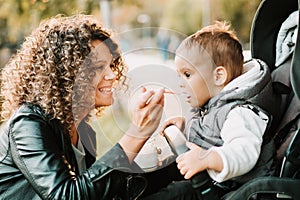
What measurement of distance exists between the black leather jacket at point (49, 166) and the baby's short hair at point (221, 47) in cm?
44

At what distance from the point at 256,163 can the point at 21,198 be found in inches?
30.9

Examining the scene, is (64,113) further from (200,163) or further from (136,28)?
(200,163)

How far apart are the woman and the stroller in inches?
14.7

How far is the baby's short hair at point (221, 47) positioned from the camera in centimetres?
201

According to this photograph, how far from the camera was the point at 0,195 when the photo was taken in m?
2.05

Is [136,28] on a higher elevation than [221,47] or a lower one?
higher

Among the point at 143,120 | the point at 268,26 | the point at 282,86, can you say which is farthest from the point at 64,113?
the point at 268,26

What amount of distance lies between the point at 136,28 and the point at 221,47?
0.96 feet

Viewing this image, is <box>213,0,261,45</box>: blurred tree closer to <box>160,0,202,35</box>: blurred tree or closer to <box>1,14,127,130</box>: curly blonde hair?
<box>160,0,202,35</box>: blurred tree


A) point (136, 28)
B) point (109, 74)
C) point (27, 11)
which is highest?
point (27, 11)

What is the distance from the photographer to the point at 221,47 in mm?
2018

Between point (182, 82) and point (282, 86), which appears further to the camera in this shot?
point (282, 86)

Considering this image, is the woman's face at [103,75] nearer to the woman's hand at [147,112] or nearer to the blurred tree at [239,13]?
the woman's hand at [147,112]

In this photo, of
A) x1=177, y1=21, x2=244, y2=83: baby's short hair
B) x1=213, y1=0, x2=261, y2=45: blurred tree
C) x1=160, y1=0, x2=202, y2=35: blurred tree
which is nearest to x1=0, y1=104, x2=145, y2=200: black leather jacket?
x1=177, y1=21, x2=244, y2=83: baby's short hair
